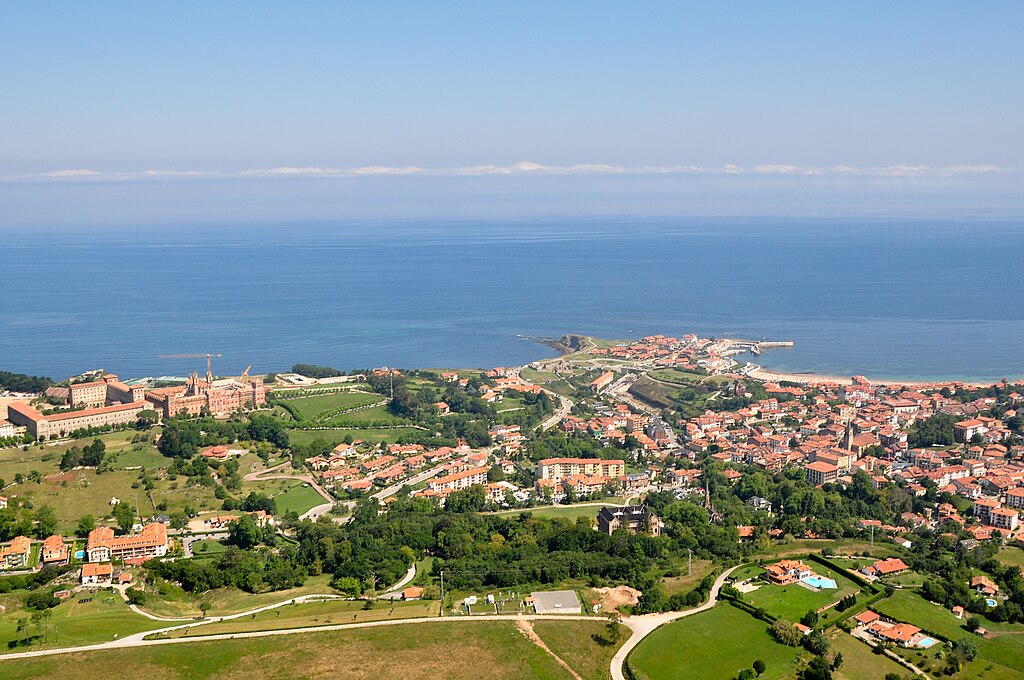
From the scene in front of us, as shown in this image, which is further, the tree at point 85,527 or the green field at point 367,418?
the green field at point 367,418

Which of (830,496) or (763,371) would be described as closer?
(830,496)

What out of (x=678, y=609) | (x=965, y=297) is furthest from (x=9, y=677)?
(x=965, y=297)

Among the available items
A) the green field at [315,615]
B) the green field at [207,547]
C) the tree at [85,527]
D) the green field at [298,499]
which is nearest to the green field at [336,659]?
the green field at [315,615]

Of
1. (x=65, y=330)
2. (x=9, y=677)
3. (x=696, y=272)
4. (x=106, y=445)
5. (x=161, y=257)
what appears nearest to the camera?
(x=9, y=677)

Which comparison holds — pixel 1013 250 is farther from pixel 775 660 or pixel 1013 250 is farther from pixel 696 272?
pixel 775 660

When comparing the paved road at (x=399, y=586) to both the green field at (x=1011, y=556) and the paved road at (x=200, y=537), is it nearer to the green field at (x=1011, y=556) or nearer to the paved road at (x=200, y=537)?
the paved road at (x=200, y=537)

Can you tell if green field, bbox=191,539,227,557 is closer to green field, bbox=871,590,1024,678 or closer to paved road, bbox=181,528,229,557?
paved road, bbox=181,528,229,557

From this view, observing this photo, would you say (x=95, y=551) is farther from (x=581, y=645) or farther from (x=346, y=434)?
(x=346, y=434)
